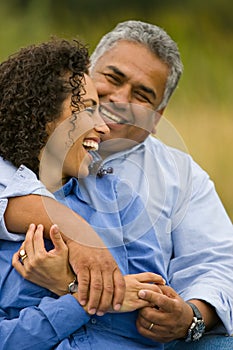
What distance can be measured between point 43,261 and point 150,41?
3.63 ft

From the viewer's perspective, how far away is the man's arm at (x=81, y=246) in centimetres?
192

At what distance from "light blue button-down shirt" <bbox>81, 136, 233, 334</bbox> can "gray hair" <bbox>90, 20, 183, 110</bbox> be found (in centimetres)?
28

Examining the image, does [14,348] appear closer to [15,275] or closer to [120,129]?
[15,275]

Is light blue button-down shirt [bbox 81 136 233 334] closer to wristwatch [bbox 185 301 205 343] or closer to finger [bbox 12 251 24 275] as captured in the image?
wristwatch [bbox 185 301 205 343]

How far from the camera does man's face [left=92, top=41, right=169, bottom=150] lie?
2.63 metres

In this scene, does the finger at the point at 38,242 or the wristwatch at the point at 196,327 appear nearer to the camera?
the finger at the point at 38,242

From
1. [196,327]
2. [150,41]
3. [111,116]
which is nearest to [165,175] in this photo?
[111,116]

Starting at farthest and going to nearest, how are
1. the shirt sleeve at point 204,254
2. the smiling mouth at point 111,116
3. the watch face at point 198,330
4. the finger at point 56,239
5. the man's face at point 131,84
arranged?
the man's face at point 131,84 → the smiling mouth at point 111,116 → the shirt sleeve at point 204,254 → the watch face at point 198,330 → the finger at point 56,239

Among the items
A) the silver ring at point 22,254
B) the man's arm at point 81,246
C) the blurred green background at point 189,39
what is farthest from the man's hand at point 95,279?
the blurred green background at point 189,39

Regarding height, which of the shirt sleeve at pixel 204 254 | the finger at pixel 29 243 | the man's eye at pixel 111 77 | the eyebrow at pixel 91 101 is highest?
the eyebrow at pixel 91 101

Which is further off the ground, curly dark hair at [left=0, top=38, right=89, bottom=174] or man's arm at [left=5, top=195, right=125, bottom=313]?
curly dark hair at [left=0, top=38, right=89, bottom=174]

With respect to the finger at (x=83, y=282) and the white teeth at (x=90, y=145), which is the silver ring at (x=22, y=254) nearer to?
the finger at (x=83, y=282)

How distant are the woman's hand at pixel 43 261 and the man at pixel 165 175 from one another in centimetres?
46

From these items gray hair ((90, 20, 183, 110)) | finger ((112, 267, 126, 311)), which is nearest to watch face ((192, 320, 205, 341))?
finger ((112, 267, 126, 311))
